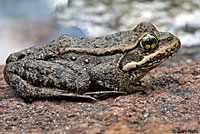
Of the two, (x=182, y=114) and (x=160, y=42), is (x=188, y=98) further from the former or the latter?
(x=160, y=42)

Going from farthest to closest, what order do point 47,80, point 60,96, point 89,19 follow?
point 89,19, point 47,80, point 60,96

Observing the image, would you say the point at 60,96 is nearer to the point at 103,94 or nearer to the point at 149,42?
the point at 103,94

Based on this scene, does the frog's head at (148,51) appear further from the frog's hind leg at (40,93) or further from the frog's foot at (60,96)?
the frog's hind leg at (40,93)

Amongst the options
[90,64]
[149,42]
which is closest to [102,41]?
[90,64]

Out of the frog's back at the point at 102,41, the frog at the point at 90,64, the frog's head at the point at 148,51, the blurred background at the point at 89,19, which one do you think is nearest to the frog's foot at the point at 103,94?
the frog at the point at 90,64

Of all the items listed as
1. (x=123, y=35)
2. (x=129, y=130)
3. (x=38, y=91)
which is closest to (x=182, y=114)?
(x=129, y=130)

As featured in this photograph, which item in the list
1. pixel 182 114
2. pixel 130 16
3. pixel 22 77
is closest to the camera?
pixel 182 114
